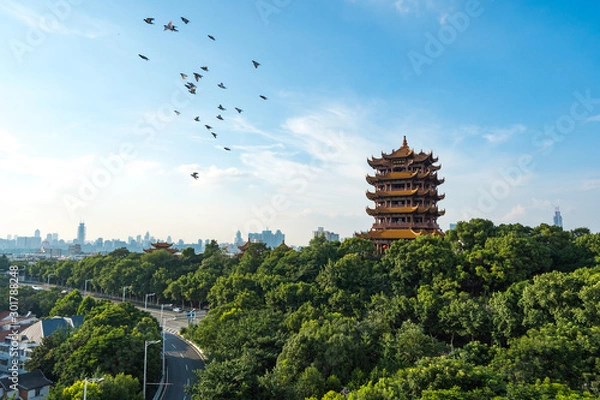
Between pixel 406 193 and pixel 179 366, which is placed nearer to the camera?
pixel 179 366

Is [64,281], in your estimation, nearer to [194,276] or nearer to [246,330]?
[194,276]

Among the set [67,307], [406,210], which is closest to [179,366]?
[67,307]

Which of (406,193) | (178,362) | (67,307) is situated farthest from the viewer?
(406,193)

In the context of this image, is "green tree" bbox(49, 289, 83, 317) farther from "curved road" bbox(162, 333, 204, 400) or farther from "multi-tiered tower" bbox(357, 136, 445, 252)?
"multi-tiered tower" bbox(357, 136, 445, 252)

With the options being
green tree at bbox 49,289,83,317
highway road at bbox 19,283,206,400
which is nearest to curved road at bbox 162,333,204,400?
highway road at bbox 19,283,206,400

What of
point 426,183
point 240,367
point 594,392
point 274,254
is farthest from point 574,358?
point 274,254

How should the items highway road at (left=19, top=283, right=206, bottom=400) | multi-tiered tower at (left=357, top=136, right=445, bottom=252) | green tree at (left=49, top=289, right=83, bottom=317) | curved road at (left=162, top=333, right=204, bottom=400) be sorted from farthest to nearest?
multi-tiered tower at (left=357, top=136, right=445, bottom=252)
green tree at (left=49, top=289, right=83, bottom=317)
highway road at (left=19, top=283, right=206, bottom=400)
curved road at (left=162, top=333, right=204, bottom=400)

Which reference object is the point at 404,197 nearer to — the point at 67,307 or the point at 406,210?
the point at 406,210
